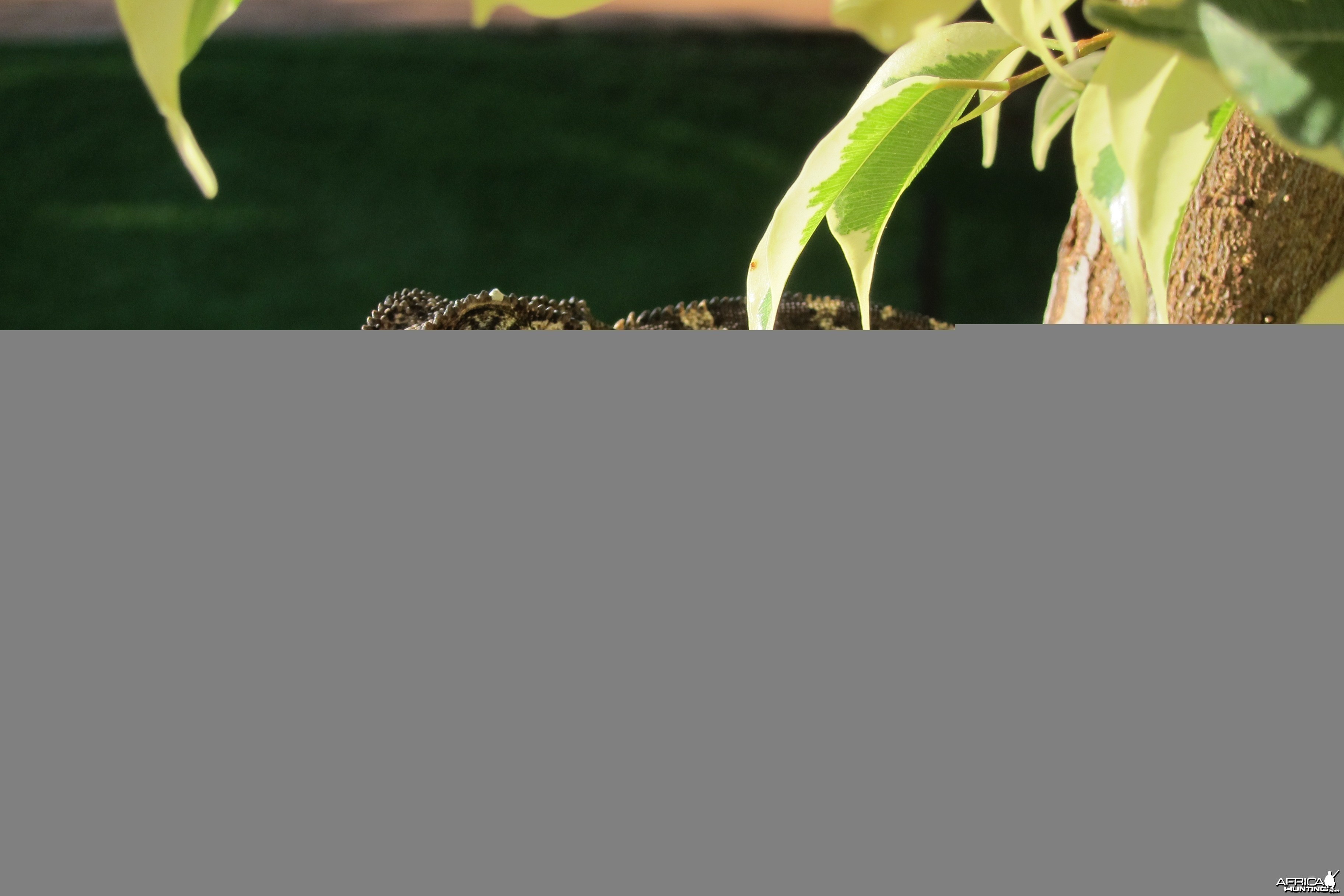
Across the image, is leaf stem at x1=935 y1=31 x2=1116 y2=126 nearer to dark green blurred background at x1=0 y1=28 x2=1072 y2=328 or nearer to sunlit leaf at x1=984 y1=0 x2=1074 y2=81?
sunlit leaf at x1=984 y1=0 x2=1074 y2=81

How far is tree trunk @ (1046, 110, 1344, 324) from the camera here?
48cm

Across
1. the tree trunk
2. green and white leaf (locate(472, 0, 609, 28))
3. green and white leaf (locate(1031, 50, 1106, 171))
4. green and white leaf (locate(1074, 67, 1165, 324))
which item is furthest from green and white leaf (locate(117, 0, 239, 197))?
the tree trunk

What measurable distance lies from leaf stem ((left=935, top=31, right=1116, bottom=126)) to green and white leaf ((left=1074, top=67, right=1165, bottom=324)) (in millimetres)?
19

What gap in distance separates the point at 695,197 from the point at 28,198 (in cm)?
145

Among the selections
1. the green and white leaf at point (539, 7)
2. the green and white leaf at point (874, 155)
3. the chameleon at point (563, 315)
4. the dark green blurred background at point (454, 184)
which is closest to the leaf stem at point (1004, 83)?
the green and white leaf at point (874, 155)

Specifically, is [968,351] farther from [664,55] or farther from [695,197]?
[664,55]

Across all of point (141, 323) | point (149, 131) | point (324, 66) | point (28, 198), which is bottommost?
point (141, 323)

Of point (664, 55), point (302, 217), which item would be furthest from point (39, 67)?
point (664, 55)

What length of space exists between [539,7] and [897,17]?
47mm

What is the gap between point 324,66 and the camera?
2.79m

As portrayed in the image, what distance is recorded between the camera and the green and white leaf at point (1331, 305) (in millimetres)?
168

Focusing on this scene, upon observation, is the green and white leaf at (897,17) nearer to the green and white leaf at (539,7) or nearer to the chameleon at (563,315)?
the green and white leaf at (539,7)

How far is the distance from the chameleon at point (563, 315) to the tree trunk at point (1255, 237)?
0.13 meters

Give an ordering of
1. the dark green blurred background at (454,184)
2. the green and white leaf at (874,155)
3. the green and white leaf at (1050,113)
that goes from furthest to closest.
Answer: the dark green blurred background at (454,184) < the green and white leaf at (1050,113) < the green and white leaf at (874,155)
